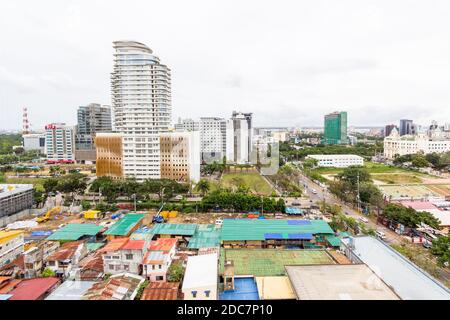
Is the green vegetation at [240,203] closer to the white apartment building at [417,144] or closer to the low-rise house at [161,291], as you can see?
the low-rise house at [161,291]

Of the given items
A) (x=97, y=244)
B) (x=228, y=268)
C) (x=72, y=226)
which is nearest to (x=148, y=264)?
(x=228, y=268)

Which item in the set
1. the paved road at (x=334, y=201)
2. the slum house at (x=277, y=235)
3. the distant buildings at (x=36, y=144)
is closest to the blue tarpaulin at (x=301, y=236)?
the slum house at (x=277, y=235)

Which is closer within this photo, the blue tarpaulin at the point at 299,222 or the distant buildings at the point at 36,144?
the blue tarpaulin at the point at 299,222

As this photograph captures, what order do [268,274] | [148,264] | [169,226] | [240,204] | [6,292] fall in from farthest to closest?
[240,204], [169,226], [148,264], [268,274], [6,292]

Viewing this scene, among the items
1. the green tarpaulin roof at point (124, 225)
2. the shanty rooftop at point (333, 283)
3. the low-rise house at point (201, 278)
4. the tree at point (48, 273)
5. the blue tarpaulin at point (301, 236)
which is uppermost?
the shanty rooftop at point (333, 283)

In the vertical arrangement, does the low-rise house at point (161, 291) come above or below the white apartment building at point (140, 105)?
below

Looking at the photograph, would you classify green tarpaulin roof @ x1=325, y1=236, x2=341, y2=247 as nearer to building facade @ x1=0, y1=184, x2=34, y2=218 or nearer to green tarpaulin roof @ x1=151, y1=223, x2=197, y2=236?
green tarpaulin roof @ x1=151, y1=223, x2=197, y2=236

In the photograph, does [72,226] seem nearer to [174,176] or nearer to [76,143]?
[174,176]

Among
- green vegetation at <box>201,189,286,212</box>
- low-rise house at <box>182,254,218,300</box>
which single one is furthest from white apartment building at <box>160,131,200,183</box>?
low-rise house at <box>182,254,218,300</box>
